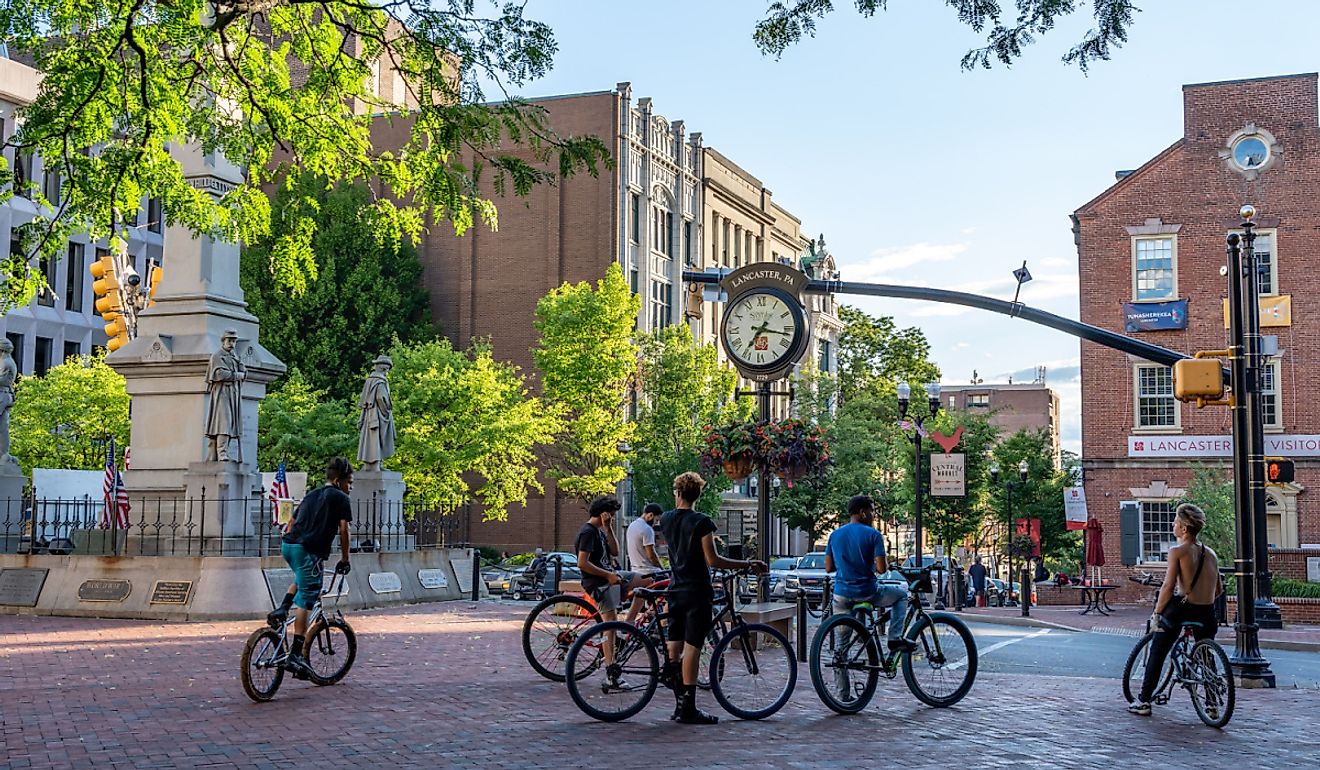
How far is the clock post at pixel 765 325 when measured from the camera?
1633 centimetres

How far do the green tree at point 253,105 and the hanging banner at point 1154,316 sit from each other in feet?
111

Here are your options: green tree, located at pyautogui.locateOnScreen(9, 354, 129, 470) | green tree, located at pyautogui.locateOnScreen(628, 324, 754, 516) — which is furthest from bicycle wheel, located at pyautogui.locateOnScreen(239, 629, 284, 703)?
green tree, located at pyautogui.locateOnScreen(628, 324, 754, 516)

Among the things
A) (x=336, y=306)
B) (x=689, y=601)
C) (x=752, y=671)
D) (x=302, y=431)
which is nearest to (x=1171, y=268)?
(x=302, y=431)

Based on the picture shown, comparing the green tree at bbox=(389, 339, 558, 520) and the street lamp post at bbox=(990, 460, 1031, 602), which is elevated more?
the green tree at bbox=(389, 339, 558, 520)

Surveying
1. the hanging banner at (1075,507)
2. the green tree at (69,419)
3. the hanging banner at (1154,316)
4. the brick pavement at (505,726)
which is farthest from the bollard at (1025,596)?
the green tree at (69,419)

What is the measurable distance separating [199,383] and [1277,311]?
1252 inches

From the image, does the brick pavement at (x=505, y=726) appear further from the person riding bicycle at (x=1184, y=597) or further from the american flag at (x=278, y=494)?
the american flag at (x=278, y=494)

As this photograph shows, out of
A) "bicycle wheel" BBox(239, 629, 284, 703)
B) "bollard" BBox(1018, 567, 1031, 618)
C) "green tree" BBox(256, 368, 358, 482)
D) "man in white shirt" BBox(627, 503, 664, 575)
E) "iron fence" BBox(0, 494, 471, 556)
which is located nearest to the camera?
"bicycle wheel" BBox(239, 629, 284, 703)

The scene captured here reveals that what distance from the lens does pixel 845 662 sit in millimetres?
11789

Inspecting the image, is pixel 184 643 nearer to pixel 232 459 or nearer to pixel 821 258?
pixel 232 459

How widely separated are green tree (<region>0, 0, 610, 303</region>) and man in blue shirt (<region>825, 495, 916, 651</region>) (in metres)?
3.88

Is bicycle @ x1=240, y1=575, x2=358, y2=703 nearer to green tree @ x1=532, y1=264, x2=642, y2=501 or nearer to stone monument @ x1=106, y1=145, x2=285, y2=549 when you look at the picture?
stone monument @ x1=106, y1=145, x2=285, y2=549

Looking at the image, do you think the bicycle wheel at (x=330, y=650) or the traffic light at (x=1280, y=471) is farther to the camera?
the traffic light at (x=1280, y=471)

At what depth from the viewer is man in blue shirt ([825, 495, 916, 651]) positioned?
12328 mm
